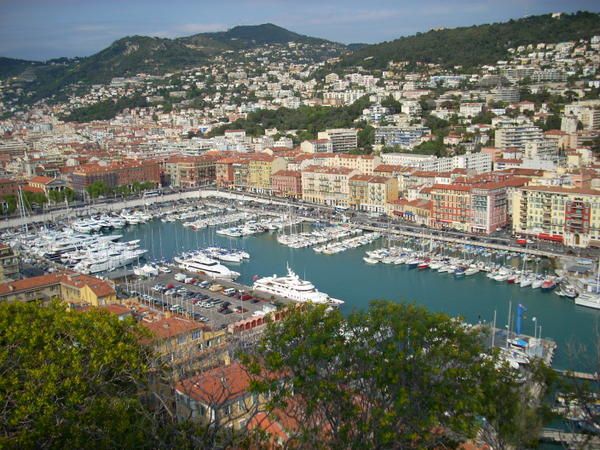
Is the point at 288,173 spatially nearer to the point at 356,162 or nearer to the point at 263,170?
the point at 263,170

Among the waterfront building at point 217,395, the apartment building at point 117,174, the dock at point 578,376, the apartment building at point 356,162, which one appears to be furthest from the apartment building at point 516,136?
the waterfront building at point 217,395

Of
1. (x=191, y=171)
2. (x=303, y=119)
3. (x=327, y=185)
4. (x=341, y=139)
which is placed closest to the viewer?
(x=327, y=185)

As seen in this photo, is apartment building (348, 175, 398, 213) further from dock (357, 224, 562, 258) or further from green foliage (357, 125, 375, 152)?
green foliage (357, 125, 375, 152)

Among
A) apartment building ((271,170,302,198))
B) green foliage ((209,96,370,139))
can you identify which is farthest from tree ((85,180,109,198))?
green foliage ((209,96,370,139))

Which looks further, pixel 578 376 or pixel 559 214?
pixel 559 214

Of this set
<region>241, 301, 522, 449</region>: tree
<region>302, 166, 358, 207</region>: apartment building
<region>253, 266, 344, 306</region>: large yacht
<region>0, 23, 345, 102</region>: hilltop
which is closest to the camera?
<region>241, 301, 522, 449</region>: tree

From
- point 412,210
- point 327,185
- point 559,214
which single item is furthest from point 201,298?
point 327,185

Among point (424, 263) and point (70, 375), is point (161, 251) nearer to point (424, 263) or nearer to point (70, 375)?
point (424, 263)
